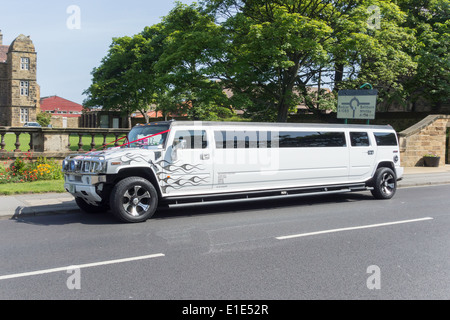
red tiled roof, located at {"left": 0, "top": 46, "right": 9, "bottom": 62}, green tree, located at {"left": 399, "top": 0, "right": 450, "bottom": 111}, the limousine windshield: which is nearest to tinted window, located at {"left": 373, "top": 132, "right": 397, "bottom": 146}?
the limousine windshield

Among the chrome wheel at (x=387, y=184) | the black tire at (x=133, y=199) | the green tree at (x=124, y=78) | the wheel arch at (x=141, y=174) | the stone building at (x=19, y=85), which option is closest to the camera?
the black tire at (x=133, y=199)

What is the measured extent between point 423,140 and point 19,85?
224 feet

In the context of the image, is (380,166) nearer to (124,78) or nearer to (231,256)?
(231,256)

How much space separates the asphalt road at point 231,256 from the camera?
182 inches

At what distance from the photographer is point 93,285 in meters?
4.75

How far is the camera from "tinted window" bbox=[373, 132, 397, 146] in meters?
11.9

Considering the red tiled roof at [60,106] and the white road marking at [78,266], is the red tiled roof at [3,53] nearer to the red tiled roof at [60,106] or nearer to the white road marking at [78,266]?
the red tiled roof at [60,106]

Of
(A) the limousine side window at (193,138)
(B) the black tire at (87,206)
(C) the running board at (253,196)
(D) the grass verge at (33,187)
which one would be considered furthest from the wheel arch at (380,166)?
(D) the grass verge at (33,187)

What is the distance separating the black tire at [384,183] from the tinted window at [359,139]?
89 centimetres

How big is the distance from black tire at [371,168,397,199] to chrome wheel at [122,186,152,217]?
6547 millimetres

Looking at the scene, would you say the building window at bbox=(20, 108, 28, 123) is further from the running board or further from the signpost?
the running board

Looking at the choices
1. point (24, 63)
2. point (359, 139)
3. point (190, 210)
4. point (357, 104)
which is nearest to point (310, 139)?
point (359, 139)
